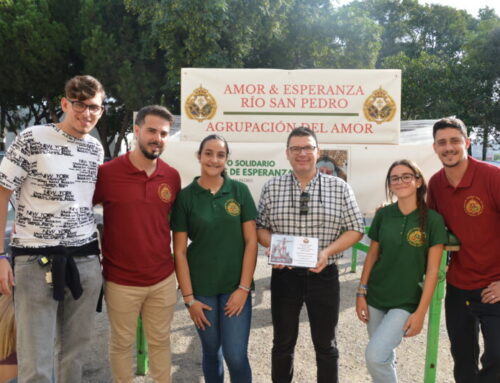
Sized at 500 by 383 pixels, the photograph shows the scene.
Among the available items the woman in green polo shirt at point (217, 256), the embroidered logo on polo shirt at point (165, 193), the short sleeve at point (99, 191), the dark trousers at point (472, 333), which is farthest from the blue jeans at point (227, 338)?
the dark trousers at point (472, 333)

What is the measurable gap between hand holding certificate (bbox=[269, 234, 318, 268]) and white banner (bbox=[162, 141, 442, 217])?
201cm

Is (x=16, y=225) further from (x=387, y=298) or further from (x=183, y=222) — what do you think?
(x=387, y=298)

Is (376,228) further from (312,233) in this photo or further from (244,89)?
(244,89)

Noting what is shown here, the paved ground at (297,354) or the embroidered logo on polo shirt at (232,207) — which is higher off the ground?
the embroidered logo on polo shirt at (232,207)

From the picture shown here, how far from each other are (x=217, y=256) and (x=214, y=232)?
15 centimetres

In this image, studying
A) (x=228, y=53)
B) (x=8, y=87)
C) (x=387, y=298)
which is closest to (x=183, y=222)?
(x=387, y=298)

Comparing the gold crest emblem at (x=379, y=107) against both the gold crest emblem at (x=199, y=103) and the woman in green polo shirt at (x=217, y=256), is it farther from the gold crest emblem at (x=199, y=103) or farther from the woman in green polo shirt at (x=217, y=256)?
the woman in green polo shirt at (x=217, y=256)

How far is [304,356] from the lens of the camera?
390 cm

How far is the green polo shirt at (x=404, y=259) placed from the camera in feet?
8.40

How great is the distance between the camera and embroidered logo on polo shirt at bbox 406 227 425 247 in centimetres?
256

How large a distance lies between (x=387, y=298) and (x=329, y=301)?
1.15ft

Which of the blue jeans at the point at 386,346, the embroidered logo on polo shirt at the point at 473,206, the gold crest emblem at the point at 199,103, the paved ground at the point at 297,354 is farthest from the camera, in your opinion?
the gold crest emblem at the point at 199,103

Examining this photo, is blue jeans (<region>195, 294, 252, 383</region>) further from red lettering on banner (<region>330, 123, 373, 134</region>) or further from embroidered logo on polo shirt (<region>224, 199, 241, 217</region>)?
red lettering on banner (<region>330, 123, 373, 134</region>)

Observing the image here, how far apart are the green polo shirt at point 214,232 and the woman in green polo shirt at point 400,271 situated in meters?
0.85
